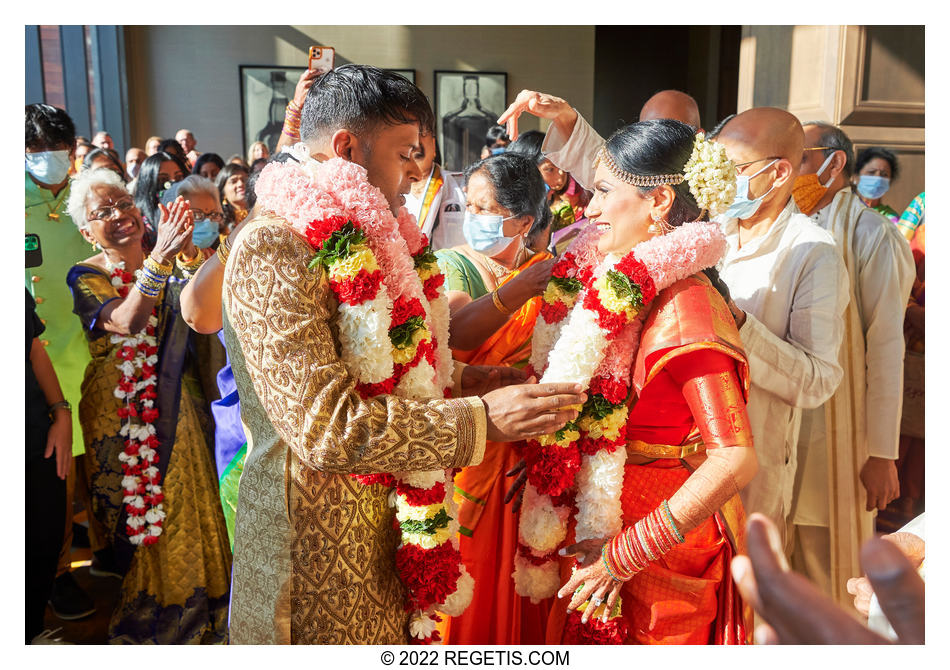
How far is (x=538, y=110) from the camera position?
2557 millimetres

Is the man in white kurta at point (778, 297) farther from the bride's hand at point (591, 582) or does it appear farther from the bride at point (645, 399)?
the bride's hand at point (591, 582)

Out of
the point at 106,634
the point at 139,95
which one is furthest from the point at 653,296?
the point at 139,95

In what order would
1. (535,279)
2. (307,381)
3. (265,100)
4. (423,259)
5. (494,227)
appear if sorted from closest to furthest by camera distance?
A: (307,381), (423,259), (535,279), (494,227), (265,100)

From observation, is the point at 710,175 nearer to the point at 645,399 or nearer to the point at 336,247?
the point at 645,399

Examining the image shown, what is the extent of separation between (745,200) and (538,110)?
0.79 m

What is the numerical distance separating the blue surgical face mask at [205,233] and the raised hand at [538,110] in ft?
6.01

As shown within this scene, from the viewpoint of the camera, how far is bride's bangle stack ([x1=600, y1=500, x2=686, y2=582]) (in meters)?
1.62

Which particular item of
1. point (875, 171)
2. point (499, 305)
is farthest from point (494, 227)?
point (875, 171)

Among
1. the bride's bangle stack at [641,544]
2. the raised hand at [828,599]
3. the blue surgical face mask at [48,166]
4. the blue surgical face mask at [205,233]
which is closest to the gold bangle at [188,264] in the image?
the blue surgical face mask at [205,233]

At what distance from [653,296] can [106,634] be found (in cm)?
293

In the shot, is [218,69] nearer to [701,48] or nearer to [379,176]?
[701,48]

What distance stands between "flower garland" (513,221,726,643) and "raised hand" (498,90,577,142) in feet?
2.39

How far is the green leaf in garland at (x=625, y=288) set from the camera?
1758 mm

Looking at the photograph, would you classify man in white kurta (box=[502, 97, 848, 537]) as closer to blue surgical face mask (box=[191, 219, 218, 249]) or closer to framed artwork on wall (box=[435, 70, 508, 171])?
blue surgical face mask (box=[191, 219, 218, 249])
